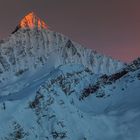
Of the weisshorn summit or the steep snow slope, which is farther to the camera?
the weisshorn summit

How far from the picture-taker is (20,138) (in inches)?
3917

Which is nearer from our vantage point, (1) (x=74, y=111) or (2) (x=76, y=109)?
(1) (x=74, y=111)

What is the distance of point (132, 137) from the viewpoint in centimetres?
10581

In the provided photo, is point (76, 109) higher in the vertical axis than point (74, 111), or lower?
higher

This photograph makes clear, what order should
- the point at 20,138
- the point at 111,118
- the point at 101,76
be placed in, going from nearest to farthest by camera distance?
1. the point at 20,138
2. the point at 111,118
3. the point at 101,76

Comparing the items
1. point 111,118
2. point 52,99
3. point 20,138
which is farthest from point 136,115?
point 20,138

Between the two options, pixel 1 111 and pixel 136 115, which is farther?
pixel 136 115

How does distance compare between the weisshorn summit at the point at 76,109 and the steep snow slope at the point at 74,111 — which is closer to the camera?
the steep snow slope at the point at 74,111

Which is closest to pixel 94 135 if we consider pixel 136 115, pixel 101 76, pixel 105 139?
pixel 105 139

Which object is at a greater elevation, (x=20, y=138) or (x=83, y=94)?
(x=83, y=94)

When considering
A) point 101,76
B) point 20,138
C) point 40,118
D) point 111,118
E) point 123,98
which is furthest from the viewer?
point 101,76

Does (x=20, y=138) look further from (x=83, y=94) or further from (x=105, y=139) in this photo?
(x=83, y=94)

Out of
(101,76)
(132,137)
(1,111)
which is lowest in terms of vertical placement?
(132,137)

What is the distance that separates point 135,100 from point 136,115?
295 inches
